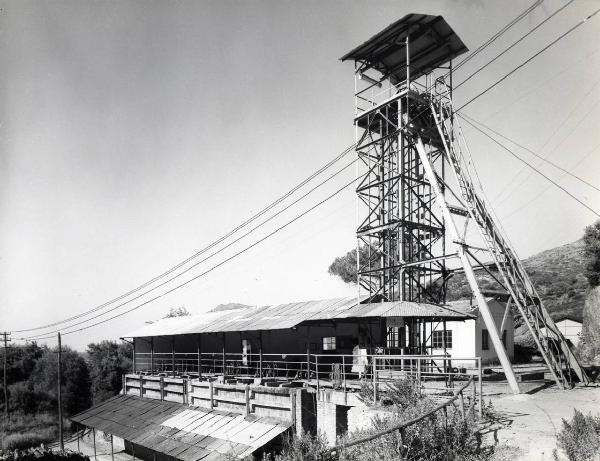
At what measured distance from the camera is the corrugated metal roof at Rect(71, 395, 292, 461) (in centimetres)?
1554

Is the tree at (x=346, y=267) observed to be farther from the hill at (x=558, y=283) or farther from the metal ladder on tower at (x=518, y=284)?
the metal ladder on tower at (x=518, y=284)

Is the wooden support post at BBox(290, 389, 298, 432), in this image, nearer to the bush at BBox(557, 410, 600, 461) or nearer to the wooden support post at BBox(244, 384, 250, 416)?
the wooden support post at BBox(244, 384, 250, 416)

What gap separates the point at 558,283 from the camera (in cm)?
4738

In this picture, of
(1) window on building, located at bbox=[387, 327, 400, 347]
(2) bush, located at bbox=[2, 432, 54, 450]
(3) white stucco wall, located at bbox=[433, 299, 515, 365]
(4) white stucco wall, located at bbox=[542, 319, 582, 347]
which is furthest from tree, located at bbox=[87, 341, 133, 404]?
(4) white stucco wall, located at bbox=[542, 319, 582, 347]

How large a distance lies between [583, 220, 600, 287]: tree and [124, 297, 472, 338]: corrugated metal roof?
16.4m

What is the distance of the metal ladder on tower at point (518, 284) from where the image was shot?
51.0ft

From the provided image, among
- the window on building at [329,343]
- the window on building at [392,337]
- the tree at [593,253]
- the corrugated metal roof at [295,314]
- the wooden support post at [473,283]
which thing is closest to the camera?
the wooden support post at [473,283]

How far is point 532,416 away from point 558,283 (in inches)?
1673

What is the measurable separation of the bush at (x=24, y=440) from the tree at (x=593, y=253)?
41.4 metres

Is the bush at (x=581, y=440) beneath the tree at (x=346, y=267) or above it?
beneath

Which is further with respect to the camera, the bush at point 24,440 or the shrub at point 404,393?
the bush at point 24,440

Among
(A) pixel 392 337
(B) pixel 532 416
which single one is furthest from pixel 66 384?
(B) pixel 532 416

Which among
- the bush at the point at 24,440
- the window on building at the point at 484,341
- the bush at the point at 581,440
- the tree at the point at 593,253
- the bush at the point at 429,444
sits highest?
the tree at the point at 593,253

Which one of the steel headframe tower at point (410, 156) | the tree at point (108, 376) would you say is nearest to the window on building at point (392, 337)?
the steel headframe tower at point (410, 156)
